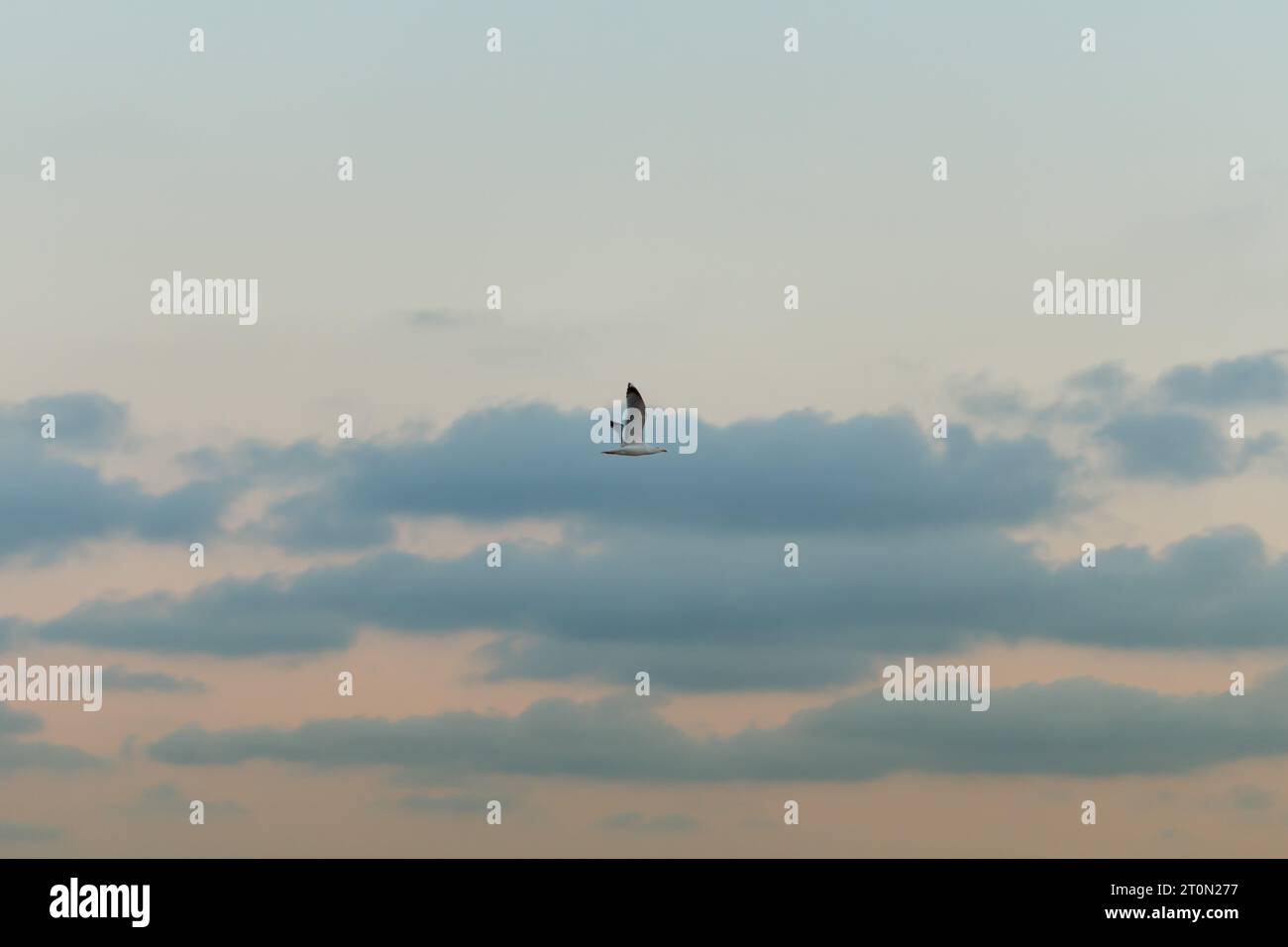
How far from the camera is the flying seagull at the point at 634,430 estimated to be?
173625 mm

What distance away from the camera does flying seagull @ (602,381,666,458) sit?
570ft

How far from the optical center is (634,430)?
578ft

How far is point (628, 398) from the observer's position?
178m
